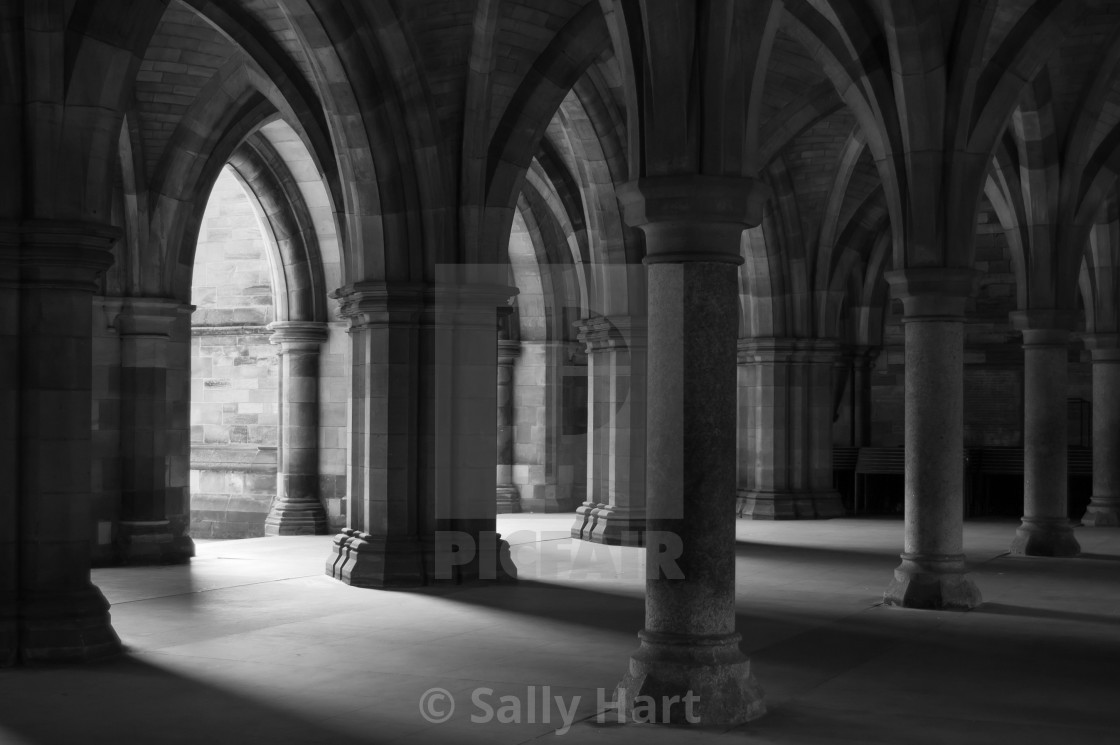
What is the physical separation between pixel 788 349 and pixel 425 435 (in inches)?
347

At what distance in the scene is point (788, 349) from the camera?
A: 19.1 metres

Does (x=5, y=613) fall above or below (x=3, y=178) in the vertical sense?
below

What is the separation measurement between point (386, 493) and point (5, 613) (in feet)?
13.7

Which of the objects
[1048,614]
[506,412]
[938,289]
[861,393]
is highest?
[938,289]

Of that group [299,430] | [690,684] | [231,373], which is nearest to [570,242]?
[299,430]

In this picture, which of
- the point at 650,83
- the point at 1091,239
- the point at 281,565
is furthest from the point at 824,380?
the point at 650,83

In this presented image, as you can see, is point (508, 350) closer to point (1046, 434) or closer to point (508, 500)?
point (508, 500)

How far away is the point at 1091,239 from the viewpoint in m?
18.0

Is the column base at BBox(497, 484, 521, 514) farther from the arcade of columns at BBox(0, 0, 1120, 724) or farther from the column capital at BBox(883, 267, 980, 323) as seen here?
the column capital at BBox(883, 267, 980, 323)

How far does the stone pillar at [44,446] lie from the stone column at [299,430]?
885 centimetres

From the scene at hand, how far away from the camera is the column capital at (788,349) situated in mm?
19078

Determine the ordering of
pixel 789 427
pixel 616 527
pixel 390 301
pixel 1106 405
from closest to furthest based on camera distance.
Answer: pixel 390 301
pixel 616 527
pixel 1106 405
pixel 789 427

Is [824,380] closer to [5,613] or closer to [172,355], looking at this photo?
[172,355]

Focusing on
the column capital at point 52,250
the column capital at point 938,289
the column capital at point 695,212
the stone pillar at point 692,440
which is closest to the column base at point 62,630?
the column capital at point 52,250
